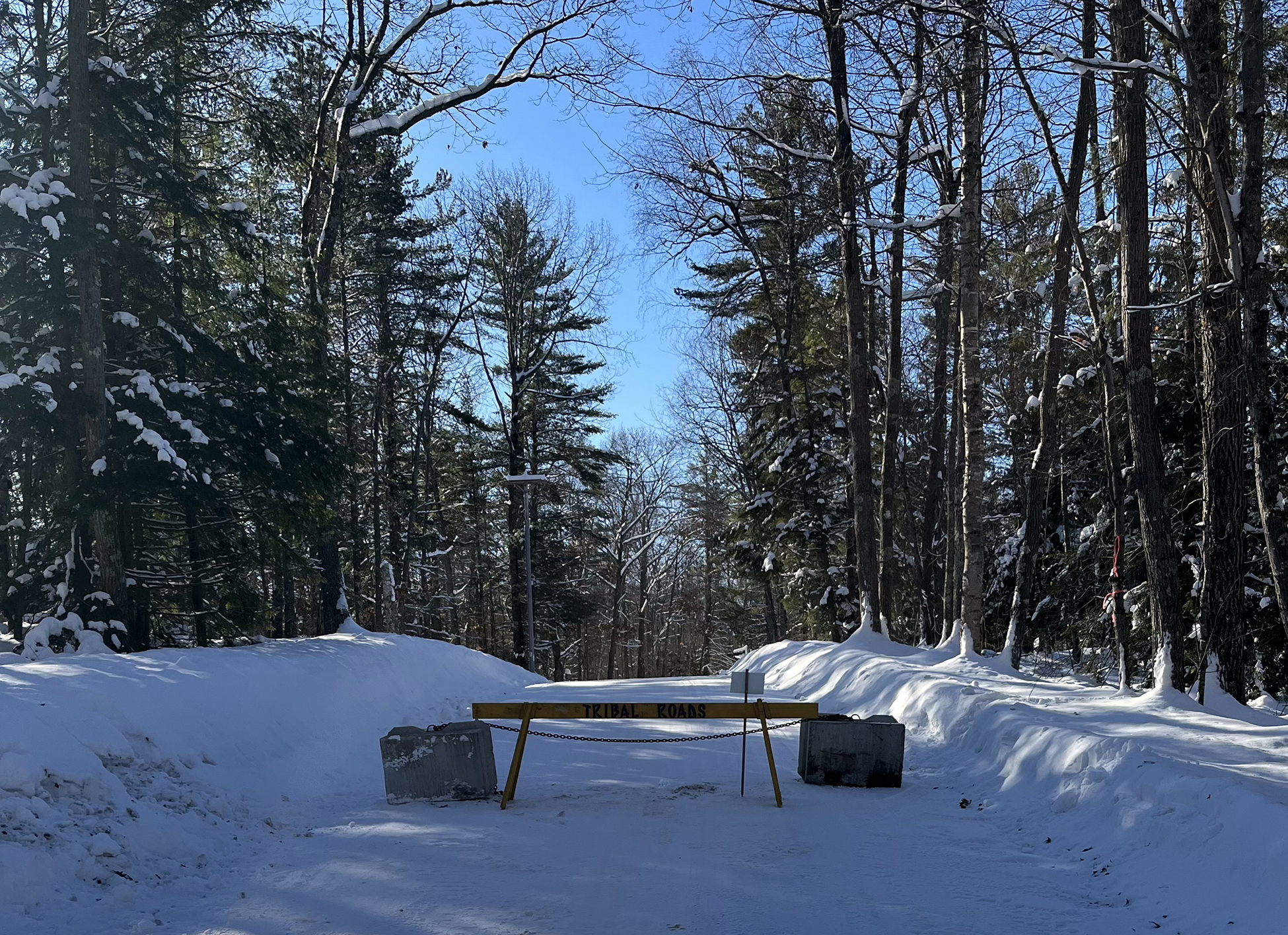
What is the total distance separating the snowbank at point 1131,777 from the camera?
500 centimetres

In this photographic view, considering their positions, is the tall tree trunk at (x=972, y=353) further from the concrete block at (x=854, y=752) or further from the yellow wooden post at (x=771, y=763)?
the yellow wooden post at (x=771, y=763)

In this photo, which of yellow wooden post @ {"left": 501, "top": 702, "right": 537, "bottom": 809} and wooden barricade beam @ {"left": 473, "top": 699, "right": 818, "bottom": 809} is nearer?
yellow wooden post @ {"left": 501, "top": 702, "right": 537, "bottom": 809}

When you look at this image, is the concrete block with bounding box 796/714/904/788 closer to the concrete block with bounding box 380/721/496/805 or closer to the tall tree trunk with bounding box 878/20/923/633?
the concrete block with bounding box 380/721/496/805

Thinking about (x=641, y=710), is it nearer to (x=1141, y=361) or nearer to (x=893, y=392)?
(x=1141, y=361)

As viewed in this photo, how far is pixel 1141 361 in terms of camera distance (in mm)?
10555

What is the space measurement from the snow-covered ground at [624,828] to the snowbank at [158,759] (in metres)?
0.02

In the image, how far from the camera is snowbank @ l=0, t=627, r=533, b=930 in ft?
18.5

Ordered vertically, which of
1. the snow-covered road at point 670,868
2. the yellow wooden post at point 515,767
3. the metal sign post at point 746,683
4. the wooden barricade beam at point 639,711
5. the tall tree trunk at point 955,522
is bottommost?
the snow-covered road at point 670,868

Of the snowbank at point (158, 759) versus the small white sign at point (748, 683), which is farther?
the small white sign at point (748, 683)

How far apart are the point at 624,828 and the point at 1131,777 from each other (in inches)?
141

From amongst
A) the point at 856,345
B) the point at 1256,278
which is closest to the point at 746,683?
the point at 1256,278

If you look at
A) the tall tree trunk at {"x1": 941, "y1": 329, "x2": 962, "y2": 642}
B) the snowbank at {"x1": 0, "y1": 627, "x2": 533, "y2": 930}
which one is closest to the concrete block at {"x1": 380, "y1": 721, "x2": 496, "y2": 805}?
the snowbank at {"x1": 0, "y1": 627, "x2": 533, "y2": 930}

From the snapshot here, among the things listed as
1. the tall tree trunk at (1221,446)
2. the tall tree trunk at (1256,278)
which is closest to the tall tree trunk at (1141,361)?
the tall tree trunk at (1221,446)

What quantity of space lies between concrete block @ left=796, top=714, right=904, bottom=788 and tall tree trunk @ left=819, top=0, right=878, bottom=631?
1067cm
